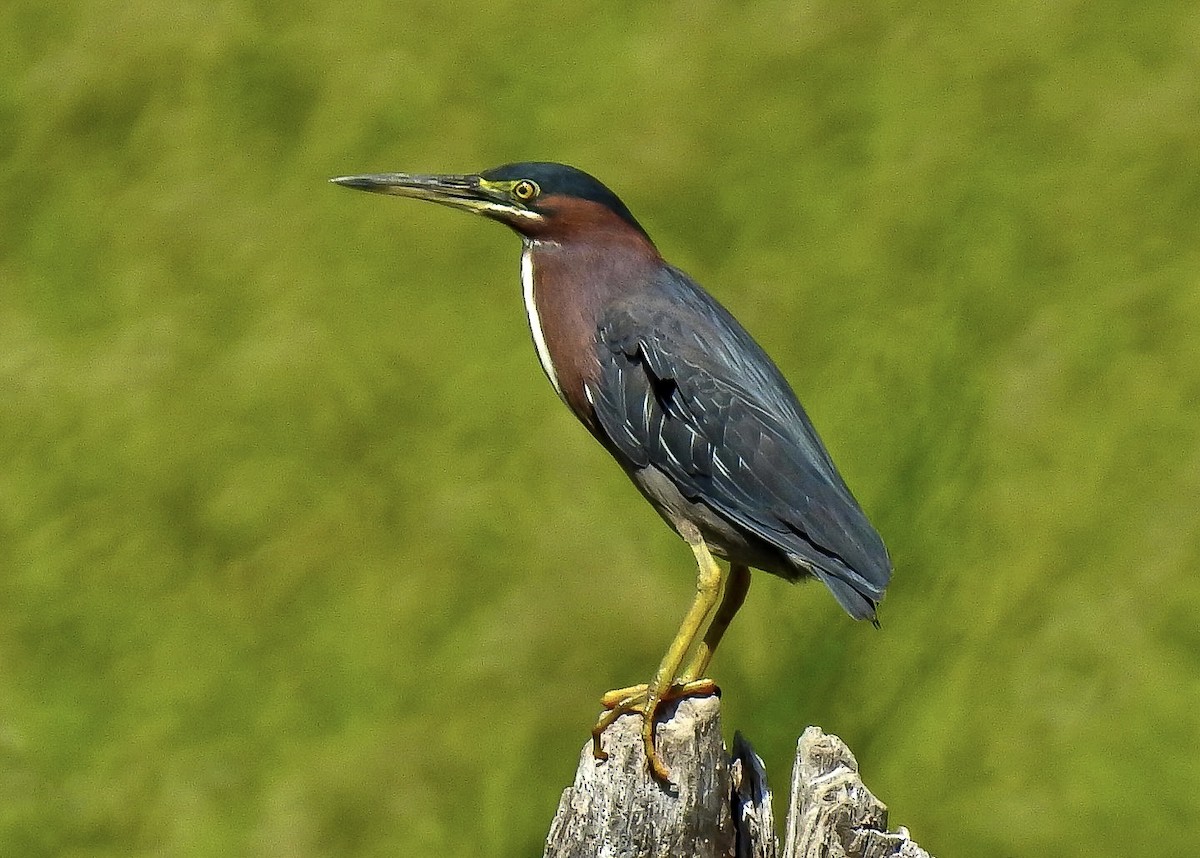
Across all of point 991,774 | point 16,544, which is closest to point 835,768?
point 991,774

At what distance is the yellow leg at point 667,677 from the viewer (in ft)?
9.96

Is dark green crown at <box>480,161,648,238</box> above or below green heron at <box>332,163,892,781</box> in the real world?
above

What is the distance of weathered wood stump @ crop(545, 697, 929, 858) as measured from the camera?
2.92 meters

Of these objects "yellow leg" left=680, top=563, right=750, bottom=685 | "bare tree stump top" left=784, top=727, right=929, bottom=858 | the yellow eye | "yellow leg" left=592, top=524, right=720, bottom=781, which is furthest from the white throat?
"bare tree stump top" left=784, top=727, right=929, bottom=858

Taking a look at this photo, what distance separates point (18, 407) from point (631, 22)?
220 cm

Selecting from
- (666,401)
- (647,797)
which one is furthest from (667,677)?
(666,401)

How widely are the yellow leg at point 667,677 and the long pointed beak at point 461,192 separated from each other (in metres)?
0.75

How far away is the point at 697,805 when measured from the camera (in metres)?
3.07

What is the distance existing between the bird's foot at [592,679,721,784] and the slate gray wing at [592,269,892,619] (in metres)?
0.36

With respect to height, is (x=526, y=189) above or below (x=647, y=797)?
above

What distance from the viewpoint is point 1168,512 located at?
13.7 ft

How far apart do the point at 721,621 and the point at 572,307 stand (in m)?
0.78

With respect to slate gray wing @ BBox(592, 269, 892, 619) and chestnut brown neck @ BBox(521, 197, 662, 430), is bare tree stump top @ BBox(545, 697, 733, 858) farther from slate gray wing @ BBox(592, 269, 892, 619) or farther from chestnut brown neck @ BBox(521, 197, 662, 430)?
chestnut brown neck @ BBox(521, 197, 662, 430)

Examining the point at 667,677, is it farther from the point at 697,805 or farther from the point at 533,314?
the point at 533,314
